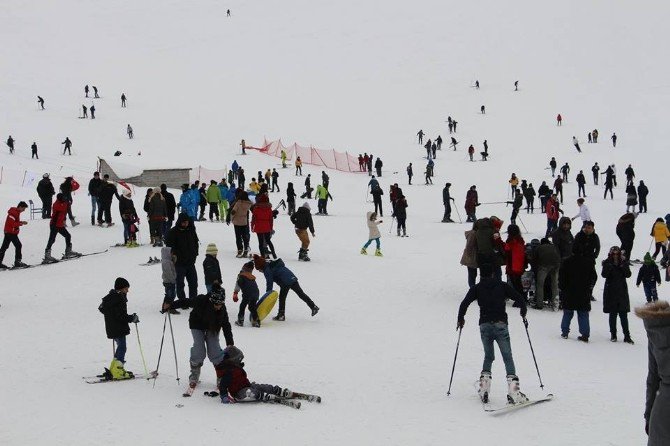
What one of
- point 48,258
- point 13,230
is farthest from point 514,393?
point 48,258

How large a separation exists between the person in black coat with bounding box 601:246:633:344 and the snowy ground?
37 cm

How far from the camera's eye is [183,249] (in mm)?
12703

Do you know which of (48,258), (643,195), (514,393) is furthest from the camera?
(643,195)

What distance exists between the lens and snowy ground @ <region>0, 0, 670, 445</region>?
8.27 m

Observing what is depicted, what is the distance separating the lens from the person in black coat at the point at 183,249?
12.7 m

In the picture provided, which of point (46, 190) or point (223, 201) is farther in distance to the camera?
point (223, 201)

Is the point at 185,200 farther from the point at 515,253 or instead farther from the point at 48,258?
the point at 515,253

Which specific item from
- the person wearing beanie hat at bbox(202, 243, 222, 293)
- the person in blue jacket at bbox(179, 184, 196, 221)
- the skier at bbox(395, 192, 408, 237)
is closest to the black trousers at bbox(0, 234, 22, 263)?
the person in blue jacket at bbox(179, 184, 196, 221)

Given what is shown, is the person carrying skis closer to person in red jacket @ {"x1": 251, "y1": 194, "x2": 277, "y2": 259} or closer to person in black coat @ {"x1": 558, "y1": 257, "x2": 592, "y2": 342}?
person in black coat @ {"x1": 558, "y1": 257, "x2": 592, "y2": 342}

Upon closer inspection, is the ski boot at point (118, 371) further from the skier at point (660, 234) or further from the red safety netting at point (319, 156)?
the red safety netting at point (319, 156)

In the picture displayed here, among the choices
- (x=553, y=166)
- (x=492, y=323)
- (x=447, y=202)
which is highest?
(x=553, y=166)

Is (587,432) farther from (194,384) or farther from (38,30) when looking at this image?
(38,30)

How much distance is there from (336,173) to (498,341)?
107 ft

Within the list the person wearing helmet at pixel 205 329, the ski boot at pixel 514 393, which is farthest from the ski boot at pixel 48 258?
the ski boot at pixel 514 393
